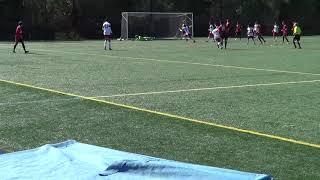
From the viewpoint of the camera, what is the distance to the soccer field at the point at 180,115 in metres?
7.74

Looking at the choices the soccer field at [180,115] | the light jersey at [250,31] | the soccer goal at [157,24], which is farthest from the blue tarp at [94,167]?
the soccer goal at [157,24]

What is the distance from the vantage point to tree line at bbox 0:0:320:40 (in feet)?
196

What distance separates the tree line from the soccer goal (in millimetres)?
3366

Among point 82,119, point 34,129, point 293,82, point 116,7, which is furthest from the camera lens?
point 116,7

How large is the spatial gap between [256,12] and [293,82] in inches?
2339

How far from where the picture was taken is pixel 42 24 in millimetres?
61344

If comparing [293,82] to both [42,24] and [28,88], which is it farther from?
[42,24]

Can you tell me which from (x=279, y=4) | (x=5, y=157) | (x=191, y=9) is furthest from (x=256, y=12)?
(x=5, y=157)

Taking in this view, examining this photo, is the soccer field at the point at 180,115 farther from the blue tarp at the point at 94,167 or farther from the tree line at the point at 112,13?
the tree line at the point at 112,13

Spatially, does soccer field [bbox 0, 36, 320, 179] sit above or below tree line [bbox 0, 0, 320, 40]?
below

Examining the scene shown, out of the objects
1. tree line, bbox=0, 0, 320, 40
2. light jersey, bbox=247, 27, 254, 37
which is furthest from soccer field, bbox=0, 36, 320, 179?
tree line, bbox=0, 0, 320, 40

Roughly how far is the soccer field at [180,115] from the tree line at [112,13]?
4154cm

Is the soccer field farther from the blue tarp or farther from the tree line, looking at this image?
the tree line

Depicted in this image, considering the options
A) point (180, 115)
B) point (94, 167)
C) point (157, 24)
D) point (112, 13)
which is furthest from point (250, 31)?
point (94, 167)
